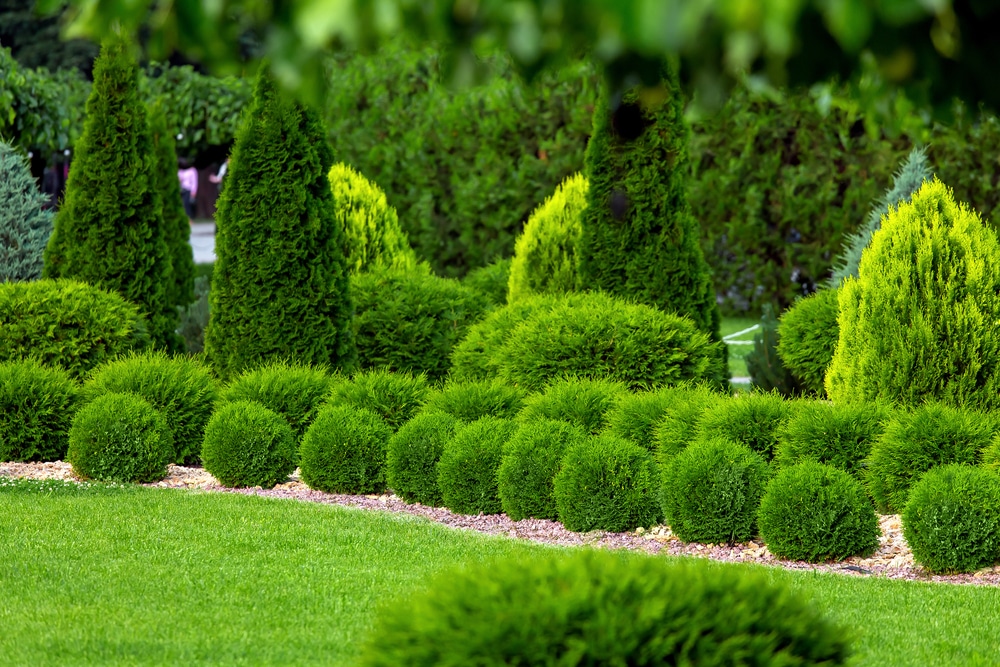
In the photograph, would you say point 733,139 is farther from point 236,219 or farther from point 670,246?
point 236,219

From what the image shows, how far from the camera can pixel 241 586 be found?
5.70 metres

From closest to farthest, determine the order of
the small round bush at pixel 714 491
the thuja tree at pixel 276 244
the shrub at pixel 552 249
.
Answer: the small round bush at pixel 714 491 < the thuja tree at pixel 276 244 < the shrub at pixel 552 249

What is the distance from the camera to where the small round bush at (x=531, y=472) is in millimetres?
Result: 7320

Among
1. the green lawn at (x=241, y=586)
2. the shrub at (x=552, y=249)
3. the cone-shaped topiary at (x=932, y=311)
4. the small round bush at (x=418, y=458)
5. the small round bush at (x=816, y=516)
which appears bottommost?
the green lawn at (x=241, y=586)

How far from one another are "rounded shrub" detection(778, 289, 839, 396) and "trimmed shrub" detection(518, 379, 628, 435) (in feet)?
12.2

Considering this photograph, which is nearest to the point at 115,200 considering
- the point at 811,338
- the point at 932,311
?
the point at 811,338

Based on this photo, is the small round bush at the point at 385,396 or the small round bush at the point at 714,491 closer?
the small round bush at the point at 714,491

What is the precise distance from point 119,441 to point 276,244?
2.53m

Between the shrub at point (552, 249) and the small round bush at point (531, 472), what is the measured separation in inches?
186

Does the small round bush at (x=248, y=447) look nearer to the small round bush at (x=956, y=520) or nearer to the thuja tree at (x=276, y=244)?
the thuja tree at (x=276, y=244)

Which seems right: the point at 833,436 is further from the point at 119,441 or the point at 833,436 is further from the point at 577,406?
the point at 119,441

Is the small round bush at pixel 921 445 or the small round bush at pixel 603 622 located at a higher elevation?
the small round bush at pixel 921 445

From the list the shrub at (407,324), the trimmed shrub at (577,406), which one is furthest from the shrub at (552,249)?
the trimmed shrub at (577,406)

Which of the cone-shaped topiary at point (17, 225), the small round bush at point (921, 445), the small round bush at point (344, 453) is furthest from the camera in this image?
the cone-shaped topiary at point (17, 225)
